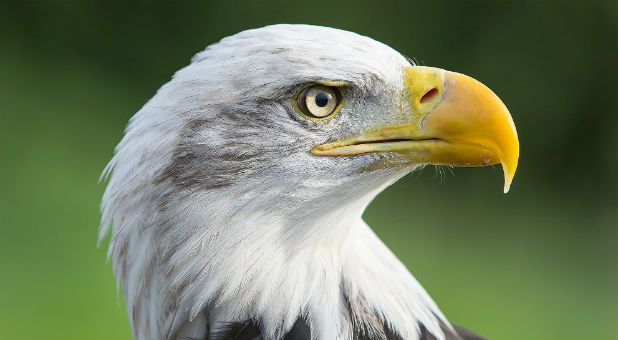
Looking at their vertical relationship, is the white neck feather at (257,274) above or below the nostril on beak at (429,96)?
below

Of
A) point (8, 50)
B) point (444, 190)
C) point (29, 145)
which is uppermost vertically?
point (8, 50)

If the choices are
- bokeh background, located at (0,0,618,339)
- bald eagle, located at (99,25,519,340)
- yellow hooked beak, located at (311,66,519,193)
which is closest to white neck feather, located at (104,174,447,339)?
bald eagle, located at (99,25,519,340)

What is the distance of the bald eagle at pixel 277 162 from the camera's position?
4.61ft

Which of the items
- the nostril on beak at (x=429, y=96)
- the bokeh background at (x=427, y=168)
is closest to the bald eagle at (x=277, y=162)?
the nostril on beak at (x=429, y=96)

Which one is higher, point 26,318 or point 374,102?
point 374,102

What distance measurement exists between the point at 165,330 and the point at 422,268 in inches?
106

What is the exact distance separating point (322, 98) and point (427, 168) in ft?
10.2

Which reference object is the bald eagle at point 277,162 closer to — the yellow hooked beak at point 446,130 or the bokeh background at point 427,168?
the yellow hooked beak at point 446,130

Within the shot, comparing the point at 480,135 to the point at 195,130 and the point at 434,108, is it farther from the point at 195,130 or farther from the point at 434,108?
the point at 195,130

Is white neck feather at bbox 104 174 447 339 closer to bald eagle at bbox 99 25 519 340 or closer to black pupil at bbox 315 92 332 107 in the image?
bald eagle at bbox 99 25 519 340

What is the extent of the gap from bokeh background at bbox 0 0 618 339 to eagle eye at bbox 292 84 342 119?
2.66m

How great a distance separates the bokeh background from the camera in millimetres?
4074

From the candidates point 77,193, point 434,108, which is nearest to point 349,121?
point 434,108

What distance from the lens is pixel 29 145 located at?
434 centimetres
